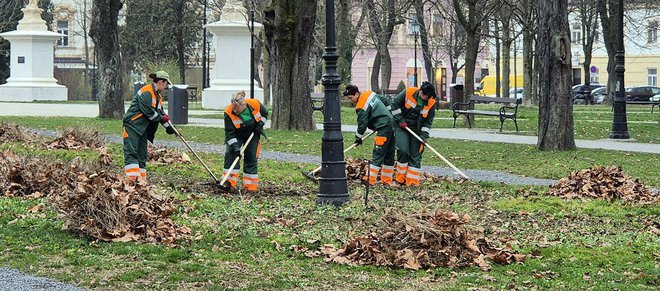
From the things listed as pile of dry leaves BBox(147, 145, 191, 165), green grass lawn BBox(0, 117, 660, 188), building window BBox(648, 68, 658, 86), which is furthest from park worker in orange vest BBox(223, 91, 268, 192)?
building window BBox(648, 68, 658, 86)

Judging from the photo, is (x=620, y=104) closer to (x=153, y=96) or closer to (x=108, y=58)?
(x=108, y=58)

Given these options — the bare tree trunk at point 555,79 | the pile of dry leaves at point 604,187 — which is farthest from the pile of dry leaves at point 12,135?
the pile of dry leaves at point 604,187

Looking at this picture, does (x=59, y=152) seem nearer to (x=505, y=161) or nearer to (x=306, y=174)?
(x=306, y=174)

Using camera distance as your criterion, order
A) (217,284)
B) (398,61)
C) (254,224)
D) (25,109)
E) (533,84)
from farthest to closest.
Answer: (398,61), (533,84), (25,109), (254,224), (217,284)

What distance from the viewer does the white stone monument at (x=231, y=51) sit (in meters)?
41.1

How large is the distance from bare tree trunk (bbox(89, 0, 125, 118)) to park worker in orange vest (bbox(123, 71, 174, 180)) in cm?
1673

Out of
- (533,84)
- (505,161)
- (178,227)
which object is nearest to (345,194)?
(178,227)

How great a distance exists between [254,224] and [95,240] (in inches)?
69.9

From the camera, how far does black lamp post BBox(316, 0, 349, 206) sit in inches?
526

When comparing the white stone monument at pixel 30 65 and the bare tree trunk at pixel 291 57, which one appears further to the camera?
the white stone monument at pixel 30 65

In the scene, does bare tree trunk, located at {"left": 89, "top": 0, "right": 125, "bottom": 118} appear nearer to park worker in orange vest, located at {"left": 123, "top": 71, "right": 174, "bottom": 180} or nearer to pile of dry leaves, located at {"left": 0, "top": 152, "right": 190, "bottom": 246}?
park worker in orange vest, located at {"left": 123, "top": 71, "right": 174, "bottom": 180}

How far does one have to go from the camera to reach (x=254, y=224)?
11.7 meters

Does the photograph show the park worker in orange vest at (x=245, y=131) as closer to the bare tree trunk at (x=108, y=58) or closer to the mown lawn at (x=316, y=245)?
the mown lawn at (x=316, y=245)

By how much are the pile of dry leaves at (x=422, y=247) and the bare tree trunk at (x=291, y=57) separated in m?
16.8
